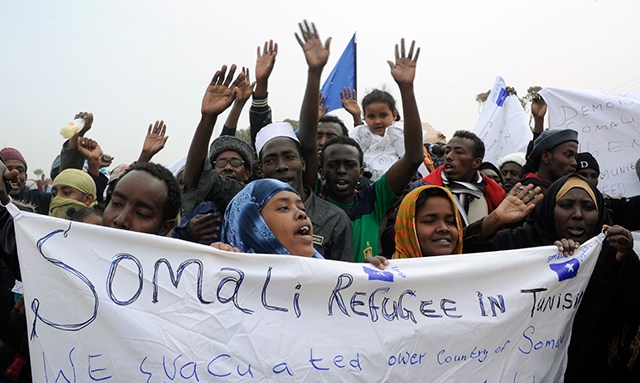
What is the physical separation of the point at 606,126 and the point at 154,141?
199 inches

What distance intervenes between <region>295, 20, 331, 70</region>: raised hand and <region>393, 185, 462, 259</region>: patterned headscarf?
145cm

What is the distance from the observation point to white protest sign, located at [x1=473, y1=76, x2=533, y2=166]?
7.09 meters

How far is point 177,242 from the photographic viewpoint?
2.30m

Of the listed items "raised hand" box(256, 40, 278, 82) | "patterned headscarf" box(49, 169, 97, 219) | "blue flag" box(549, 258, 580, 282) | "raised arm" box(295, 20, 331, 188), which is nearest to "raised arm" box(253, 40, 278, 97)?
"raised hand" box(256, 40, 278, 82)

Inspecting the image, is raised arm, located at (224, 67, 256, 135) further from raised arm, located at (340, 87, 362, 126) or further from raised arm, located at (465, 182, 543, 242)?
raised arm, located at (465, 182, 543, 242)

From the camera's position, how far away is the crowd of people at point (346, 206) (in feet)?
8.70

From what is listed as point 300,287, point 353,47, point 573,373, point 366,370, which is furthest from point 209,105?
point 353,47

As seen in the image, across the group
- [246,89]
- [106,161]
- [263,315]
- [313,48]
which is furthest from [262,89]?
[106,161]

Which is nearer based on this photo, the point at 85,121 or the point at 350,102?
the point at 85,121

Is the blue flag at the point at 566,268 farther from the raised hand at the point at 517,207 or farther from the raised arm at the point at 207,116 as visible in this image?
the raised arm at the point at 207,116

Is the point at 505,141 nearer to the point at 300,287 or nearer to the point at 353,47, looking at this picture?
the point at 353,47

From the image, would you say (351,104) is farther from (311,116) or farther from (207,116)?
(207,116)

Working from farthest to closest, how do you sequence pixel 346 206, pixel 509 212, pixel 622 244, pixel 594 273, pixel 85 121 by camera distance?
pixel 85 121, pixel 346 206, pixel 509 212, pixel 594 273, pixel 622 244

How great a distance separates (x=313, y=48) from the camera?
4.04 metres
